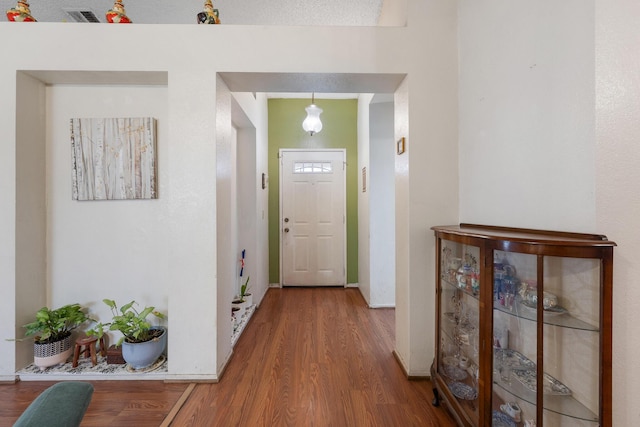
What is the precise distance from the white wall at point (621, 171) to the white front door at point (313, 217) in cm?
311

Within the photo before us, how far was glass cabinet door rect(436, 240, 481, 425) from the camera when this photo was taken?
1.29m

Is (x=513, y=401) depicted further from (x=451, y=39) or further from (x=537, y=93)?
(x=451, y=39)

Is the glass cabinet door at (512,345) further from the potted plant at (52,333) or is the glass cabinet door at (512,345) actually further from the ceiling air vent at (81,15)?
the ceiling air vent at (81,15)

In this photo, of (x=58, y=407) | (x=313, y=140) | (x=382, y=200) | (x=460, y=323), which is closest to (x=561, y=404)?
(x=460, y=323)

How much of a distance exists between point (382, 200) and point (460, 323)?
187 cm

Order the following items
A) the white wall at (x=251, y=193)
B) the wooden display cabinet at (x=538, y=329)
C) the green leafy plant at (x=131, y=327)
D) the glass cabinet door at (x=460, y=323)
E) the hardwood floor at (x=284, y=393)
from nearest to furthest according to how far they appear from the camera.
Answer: the wooden display cabinet at (x=538, y=329) → the glass cabinet door at (x=460, y=323) → the hardwood floor at (x=284, y=393) → the green leafy plant at (x=131, y=327) → the white wall at (x=251, y=193)

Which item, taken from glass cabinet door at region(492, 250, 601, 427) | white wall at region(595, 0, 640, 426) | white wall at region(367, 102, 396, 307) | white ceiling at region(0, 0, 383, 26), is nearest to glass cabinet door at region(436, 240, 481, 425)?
glass cabinet door at region(492, 250, 601, 427)

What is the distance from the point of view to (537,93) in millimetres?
1173

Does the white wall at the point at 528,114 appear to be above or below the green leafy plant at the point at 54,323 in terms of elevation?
above

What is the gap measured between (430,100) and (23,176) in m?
2.77

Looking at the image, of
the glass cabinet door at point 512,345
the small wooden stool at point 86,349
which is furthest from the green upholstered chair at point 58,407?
the small wooden stool at point 86,349

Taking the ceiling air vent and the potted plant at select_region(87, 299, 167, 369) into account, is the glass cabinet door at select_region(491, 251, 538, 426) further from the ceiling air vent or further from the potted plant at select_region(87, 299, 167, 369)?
the ceiling air vent

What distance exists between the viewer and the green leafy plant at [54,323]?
67.9 inches

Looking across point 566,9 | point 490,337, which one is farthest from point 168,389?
point 566,9
